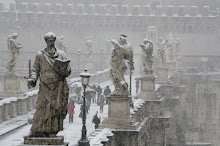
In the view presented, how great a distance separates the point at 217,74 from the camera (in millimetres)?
62250

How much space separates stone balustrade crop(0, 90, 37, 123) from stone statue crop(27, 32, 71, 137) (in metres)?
14.0

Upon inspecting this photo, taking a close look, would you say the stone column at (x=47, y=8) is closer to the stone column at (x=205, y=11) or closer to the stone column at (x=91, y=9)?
the stone column at (x=91, y=9)

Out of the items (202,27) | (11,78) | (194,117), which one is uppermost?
(202,27)

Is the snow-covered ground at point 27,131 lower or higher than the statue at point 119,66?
lower

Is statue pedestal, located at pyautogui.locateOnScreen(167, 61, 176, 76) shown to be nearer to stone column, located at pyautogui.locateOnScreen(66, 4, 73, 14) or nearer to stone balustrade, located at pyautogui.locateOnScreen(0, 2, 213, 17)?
stone balustrade, located at pyautogui.locateOnScreen(0, 2, 213, 17)

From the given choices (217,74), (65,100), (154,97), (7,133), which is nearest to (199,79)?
(217,74)

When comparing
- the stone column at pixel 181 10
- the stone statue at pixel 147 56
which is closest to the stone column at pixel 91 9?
the stone column at pixel 181 10

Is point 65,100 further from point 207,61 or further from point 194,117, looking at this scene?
point 207,61

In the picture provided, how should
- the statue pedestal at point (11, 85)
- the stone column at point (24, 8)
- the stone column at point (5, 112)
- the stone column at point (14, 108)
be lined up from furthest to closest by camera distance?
1. the stone column at point (24, 8)
2. the statue pedestal at point (11, 85)
3. the stone column at point (14, 108)
4. the stone column at point (5, 112)

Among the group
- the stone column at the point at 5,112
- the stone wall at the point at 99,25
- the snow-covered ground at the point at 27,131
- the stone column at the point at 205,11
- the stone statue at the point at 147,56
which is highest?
the stone column at the point at 205,11

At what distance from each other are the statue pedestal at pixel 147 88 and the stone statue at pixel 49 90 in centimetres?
1916

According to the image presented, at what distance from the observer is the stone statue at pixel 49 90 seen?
12703 millimetres

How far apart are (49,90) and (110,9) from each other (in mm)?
63326

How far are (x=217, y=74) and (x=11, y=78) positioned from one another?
3359 centimetres
